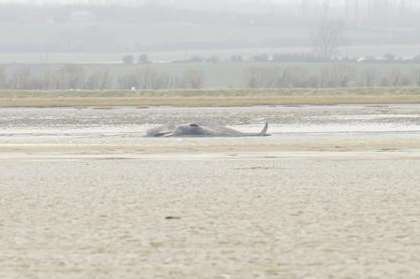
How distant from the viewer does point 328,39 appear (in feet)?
512

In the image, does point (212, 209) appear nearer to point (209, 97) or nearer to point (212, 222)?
point (212, 222)

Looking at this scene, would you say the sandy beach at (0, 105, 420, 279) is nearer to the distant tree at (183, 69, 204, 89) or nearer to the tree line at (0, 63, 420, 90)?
the tree line at (0, 63, 420, 90)

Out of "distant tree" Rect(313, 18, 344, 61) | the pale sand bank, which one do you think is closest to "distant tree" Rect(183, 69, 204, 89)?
the pale sand bank

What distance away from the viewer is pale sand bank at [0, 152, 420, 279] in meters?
9.99

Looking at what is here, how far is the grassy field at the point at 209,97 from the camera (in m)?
52.1

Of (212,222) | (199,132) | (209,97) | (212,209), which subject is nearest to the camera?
(212,222)

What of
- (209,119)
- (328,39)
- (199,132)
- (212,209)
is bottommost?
(209,119)

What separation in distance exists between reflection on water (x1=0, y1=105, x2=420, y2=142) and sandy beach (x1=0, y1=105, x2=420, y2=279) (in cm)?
492

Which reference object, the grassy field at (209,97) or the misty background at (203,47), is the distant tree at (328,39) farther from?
the grassy field at (209,97)

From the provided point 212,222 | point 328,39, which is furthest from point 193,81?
point 328,39

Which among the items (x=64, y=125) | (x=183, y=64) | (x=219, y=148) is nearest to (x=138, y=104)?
(x=64, y=125)

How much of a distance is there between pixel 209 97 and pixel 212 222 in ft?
154

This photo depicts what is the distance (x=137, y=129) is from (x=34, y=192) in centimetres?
1919

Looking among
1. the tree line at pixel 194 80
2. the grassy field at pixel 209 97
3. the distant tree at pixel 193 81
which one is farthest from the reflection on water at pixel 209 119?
the distant tree at pixel 193 81
